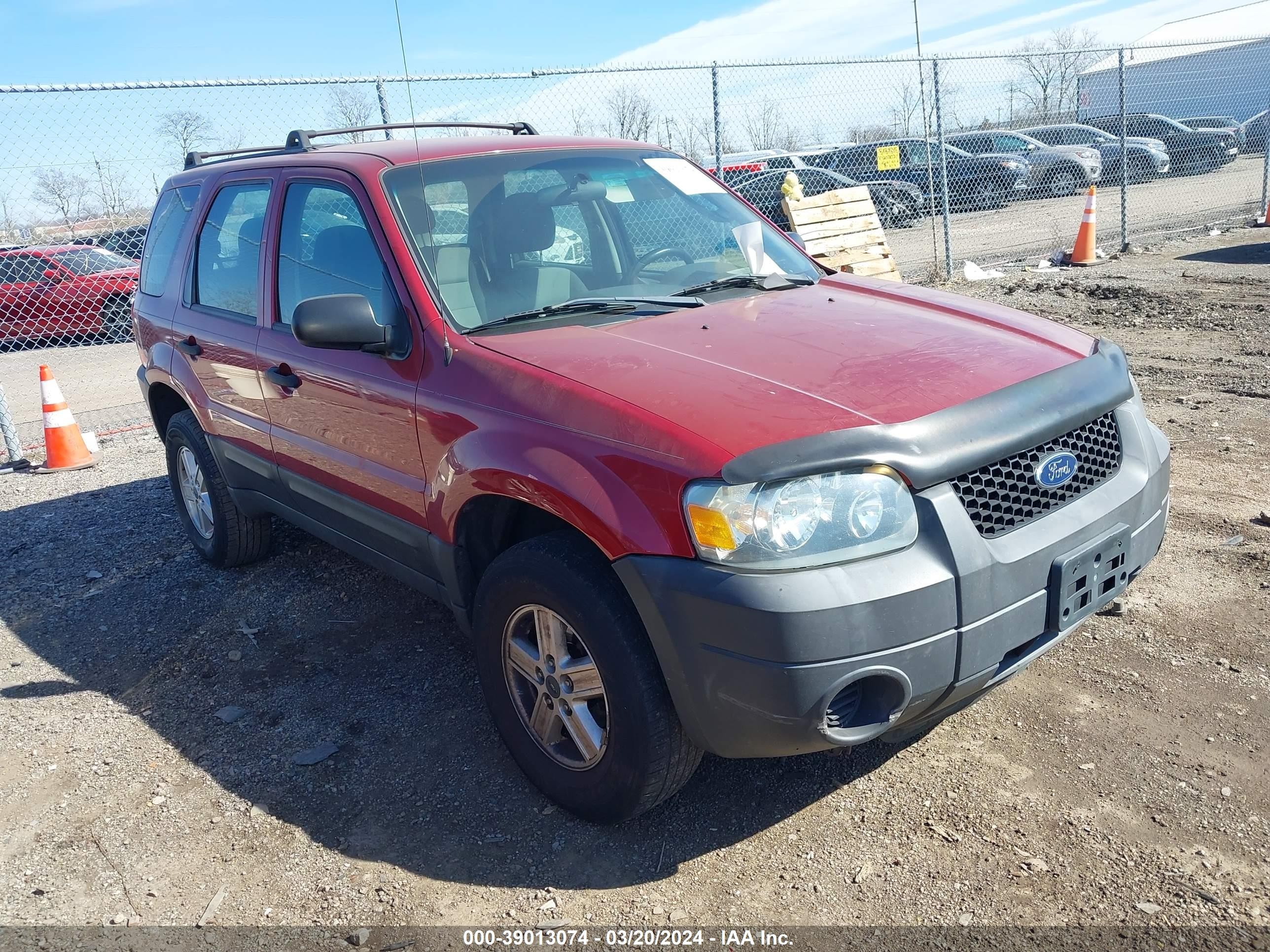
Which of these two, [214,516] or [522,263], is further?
[214,516]

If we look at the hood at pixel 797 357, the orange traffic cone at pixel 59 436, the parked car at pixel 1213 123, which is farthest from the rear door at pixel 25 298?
the parked car at pixel 1213 123

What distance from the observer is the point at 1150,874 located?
99.3 inches

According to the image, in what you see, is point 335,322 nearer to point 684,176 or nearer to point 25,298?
point 684,176

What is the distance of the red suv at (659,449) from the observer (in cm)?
236

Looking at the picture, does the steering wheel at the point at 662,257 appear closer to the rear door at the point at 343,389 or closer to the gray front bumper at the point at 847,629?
the rear door at the point at 343,389

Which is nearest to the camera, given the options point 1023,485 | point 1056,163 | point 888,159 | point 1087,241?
point 1023,485

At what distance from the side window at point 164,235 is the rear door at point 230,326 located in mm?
250

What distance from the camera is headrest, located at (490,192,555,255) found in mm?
3475

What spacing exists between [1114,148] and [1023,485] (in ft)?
71.8

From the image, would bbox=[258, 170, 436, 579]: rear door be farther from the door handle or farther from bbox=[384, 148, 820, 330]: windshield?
bbox=[384, 148, 820, 330]: windshield

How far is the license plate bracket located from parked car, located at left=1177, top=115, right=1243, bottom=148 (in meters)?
24.4

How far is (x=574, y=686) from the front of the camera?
2.84 m

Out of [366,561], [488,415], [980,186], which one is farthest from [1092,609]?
[980,186]

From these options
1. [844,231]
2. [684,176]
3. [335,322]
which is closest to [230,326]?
[335,322]
